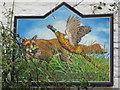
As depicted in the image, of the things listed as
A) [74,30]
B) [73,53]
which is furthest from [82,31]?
[73,53]

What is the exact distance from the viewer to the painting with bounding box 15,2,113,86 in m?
1.49

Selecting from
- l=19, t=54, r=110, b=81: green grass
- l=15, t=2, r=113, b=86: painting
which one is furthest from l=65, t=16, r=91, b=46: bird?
l=19, t=54, r=110, b=81: green grass

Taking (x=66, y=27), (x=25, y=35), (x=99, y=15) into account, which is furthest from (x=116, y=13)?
(x=25, y=35)

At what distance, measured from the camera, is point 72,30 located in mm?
1524

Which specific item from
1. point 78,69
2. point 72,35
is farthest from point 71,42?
point 78,69

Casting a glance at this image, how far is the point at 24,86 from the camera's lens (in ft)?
3.00

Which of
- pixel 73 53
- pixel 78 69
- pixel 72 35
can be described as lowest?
pixel 78 69

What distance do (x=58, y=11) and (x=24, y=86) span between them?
76 centimetres

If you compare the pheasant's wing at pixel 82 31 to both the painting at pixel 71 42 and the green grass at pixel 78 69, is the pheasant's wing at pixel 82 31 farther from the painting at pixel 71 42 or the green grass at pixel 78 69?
the green grass at pixel 78 69

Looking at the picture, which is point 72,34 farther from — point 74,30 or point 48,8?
point 48,8

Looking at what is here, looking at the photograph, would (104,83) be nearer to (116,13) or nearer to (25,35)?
(116,13)

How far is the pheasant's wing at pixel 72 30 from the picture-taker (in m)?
1.52

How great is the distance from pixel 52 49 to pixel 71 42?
13 cm

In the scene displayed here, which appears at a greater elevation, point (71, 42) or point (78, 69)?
point (71, 42)
